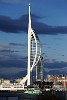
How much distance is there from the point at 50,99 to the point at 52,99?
0.56m

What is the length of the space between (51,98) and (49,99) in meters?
1.94

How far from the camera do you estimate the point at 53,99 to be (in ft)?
319

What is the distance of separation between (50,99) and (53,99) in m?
0.69

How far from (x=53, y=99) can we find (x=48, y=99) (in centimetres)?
150

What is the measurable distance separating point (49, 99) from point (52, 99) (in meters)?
0.73

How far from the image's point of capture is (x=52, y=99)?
9700cm

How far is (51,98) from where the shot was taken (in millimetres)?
98562

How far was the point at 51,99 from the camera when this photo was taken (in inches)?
3802

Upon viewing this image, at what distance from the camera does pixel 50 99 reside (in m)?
97.4

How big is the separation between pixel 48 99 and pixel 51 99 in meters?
0.79
